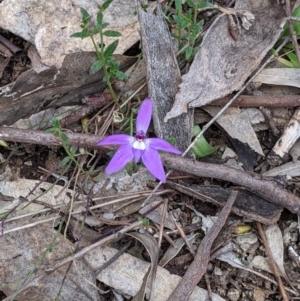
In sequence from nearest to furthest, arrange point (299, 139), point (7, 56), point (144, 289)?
point (144, 289)
point (299, 139)
point (7, 56)

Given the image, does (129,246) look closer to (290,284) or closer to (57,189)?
(57,189)

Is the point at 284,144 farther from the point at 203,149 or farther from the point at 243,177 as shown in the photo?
the point at 203,149

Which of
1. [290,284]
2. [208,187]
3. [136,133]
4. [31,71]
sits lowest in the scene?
[290,284]

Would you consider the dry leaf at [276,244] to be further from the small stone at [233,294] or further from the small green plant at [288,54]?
the small green plant at [288,54]

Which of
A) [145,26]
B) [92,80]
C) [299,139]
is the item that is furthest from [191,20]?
[299,139]

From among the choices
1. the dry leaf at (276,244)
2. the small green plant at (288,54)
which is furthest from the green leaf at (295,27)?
the dry leaf at (276,244)

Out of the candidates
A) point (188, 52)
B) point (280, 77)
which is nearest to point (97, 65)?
point (188, 52)
